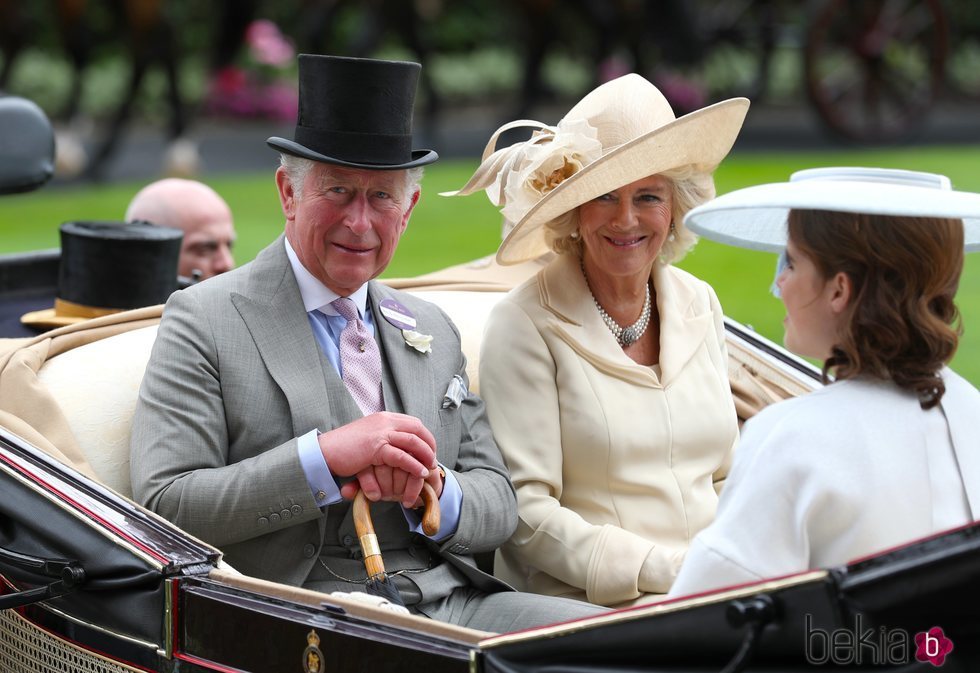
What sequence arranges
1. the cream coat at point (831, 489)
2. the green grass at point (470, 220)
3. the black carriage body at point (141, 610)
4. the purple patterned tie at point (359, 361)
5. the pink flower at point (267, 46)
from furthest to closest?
the pink flower at point (267, 46), the green grass at point (470, 220), the purple patterned tie at point (359, 361), the black carriage body at point (141, 610), the cream coat at point (831, 489)

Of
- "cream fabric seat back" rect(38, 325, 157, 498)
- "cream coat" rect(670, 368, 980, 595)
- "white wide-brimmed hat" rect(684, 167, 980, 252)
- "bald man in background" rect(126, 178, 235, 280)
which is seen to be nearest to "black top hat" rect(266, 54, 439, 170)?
"cream fabric seat back" rect(38, 325, 157, 498)

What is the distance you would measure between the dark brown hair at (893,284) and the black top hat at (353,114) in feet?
2.77

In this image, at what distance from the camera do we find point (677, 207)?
266 centimetres

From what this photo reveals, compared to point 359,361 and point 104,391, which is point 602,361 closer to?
→ point 359,361

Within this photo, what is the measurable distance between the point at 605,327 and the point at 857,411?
97 cm

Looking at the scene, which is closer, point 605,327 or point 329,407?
point 329,407

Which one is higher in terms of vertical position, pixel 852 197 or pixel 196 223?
pixel 852 197

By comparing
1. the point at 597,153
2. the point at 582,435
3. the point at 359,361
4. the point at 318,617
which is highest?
the point at 597,153

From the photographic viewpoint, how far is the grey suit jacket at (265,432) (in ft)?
7.24

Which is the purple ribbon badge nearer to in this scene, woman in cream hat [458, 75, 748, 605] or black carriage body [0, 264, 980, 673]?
woman in cream hat [458, 75, 748, 605]

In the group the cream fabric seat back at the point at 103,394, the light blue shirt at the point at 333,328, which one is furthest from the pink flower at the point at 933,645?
the cream fabric seat back at the point at 103,394

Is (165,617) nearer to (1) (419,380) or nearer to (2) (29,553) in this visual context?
(2) (29,553)

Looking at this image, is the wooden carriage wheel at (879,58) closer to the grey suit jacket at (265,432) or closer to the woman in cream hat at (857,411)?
the grey suit jacket at (265,432)

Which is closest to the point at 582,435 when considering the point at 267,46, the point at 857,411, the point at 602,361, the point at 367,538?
the point at 602,361
